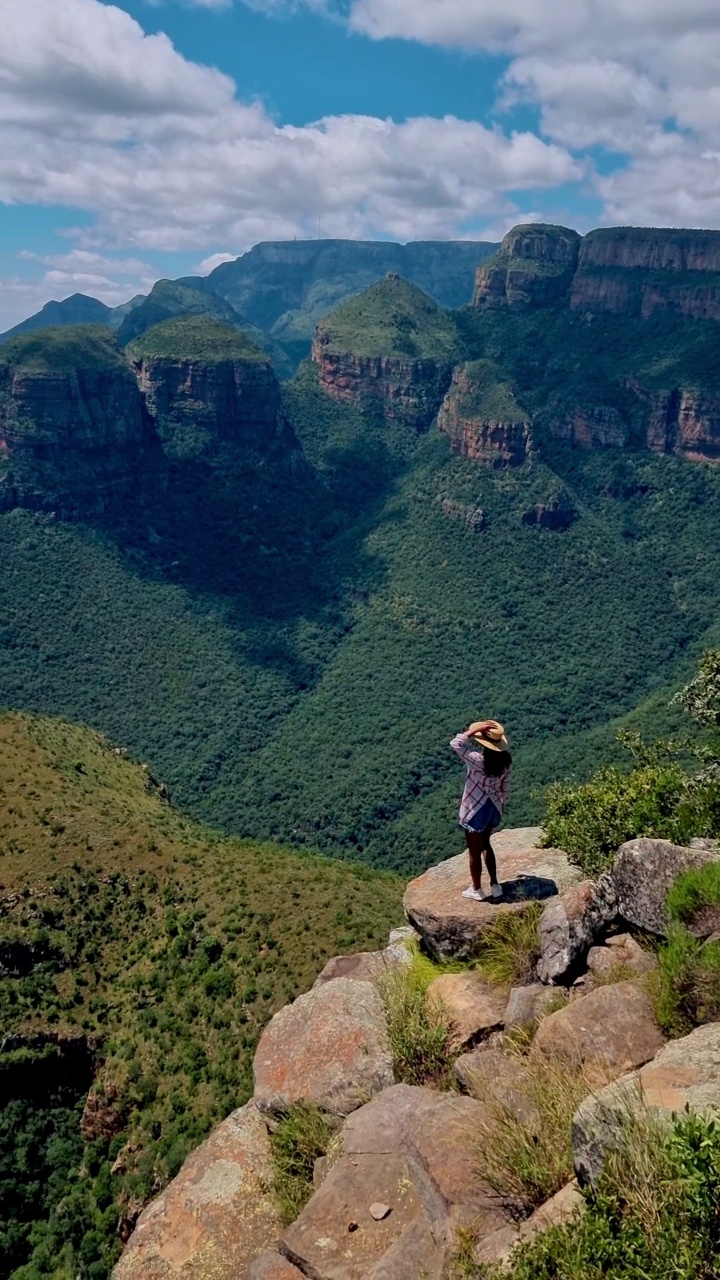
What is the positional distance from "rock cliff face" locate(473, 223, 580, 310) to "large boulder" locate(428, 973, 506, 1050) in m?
191

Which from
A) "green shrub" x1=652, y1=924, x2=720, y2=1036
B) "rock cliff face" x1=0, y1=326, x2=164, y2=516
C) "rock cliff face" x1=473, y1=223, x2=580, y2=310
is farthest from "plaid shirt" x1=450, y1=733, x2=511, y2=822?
"rock cliff face" x1=473, y1=223, x2=580, y2=310

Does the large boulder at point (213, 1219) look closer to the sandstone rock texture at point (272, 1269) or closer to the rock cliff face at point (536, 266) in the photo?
the sandstone rock texture at point (272, 1269)

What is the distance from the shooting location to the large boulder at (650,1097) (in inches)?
276

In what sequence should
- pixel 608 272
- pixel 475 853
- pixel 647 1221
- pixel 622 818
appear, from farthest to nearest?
pixel 608 272 → pixel 622 818 → pixel 475 853 → pixel 647 1221

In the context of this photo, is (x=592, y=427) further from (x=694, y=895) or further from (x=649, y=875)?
(x=694, y=895)

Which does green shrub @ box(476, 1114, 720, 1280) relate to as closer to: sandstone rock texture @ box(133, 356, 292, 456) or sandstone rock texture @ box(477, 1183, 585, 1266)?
sandstone rock texture @ box(477, 1183, 585, 1266)

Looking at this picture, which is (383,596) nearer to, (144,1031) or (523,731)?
(523,731)

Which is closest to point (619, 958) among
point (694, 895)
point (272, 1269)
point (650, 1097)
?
point (694, 895)

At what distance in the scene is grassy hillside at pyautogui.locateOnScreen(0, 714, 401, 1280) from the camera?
25.4 m

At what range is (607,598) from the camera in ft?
403

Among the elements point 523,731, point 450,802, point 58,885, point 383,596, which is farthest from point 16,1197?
point 383,596

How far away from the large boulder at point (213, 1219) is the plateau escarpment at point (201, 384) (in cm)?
14071

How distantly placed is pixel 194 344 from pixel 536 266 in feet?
276

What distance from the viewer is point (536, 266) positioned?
181 metres
